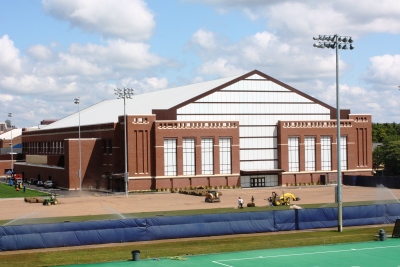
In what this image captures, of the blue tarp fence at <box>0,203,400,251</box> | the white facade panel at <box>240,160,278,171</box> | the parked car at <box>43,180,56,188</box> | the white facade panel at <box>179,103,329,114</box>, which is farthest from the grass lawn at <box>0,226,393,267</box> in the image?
the parked car at <box>43,180,56,188</box>

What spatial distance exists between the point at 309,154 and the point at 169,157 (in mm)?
22655

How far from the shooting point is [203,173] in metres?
91.7

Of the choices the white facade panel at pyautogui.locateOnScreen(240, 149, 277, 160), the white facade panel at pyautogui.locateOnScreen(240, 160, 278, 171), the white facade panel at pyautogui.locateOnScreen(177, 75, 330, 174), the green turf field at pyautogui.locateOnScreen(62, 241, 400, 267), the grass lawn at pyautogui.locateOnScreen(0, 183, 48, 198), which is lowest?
the green turf field at pyautogui.locateOnScreen(62, 241, 400, 267)

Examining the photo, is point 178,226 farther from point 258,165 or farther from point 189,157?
Result: point 258,165

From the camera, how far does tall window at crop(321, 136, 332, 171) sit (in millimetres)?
98438

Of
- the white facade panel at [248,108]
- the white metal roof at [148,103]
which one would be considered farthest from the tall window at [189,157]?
the white metal roof at [148,103]

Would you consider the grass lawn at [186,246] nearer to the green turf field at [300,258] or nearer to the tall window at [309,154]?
the green turf field at [300,258]

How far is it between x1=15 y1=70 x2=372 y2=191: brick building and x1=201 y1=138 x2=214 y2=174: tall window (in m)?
0.15

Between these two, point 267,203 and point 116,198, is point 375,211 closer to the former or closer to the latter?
point 267,203

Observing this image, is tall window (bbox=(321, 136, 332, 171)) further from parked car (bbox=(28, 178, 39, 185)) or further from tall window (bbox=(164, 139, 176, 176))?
parked car (bbox=(28, 178, 39, 185))

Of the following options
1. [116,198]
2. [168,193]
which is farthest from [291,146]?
[116,198]

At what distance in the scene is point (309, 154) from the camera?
320 ft

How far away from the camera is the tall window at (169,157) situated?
294 ft

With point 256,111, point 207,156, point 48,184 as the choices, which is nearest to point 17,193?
point 48,184
